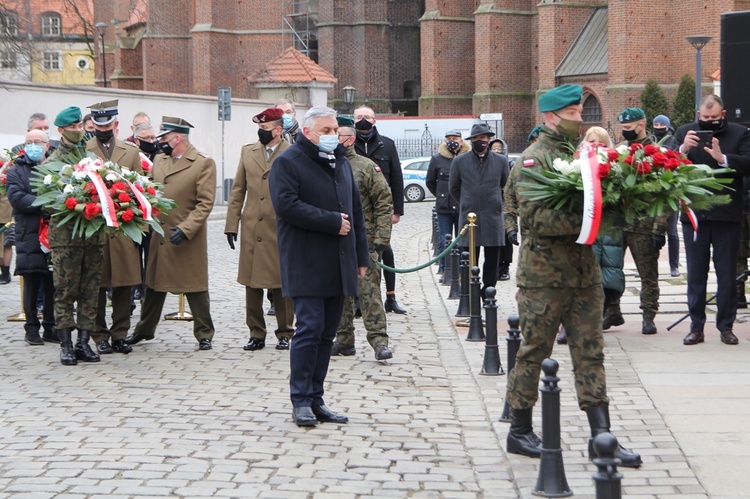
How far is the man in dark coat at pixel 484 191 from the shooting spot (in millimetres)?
12422

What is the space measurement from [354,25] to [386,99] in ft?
13.1

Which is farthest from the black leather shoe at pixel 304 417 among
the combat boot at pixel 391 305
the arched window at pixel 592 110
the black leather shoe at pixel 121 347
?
the arched window at pixel 592 110

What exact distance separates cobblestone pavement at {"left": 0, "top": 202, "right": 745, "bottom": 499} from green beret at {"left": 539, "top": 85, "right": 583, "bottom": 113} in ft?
6.38

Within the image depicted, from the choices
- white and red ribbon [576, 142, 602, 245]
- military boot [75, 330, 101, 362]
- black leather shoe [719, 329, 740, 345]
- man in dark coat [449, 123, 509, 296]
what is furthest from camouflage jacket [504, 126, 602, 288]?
man in dark coat [449, 123, 509, 296]

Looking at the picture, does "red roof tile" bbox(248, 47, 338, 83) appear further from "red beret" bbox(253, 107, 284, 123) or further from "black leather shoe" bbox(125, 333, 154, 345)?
"black leather shoe" bbox(125, 333, 154, 345)

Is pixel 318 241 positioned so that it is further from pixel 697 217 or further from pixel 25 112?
pixel 25 112

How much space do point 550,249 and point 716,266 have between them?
4147 millimetres

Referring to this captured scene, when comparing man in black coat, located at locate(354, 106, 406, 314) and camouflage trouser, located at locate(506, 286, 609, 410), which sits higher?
man in black coat, located at locate(354, 106, 406, 314)

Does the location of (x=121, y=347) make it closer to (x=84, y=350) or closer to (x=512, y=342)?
(x=84, y=350)

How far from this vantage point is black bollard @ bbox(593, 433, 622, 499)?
4.25 meters

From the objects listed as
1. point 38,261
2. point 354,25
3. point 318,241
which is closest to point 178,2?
point 354,25

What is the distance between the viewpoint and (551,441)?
561 cm

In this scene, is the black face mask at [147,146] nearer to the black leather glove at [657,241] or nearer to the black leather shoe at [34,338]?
the black leather shoe at [34,338]

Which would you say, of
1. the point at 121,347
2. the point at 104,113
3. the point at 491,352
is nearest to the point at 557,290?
the point at 491,352
